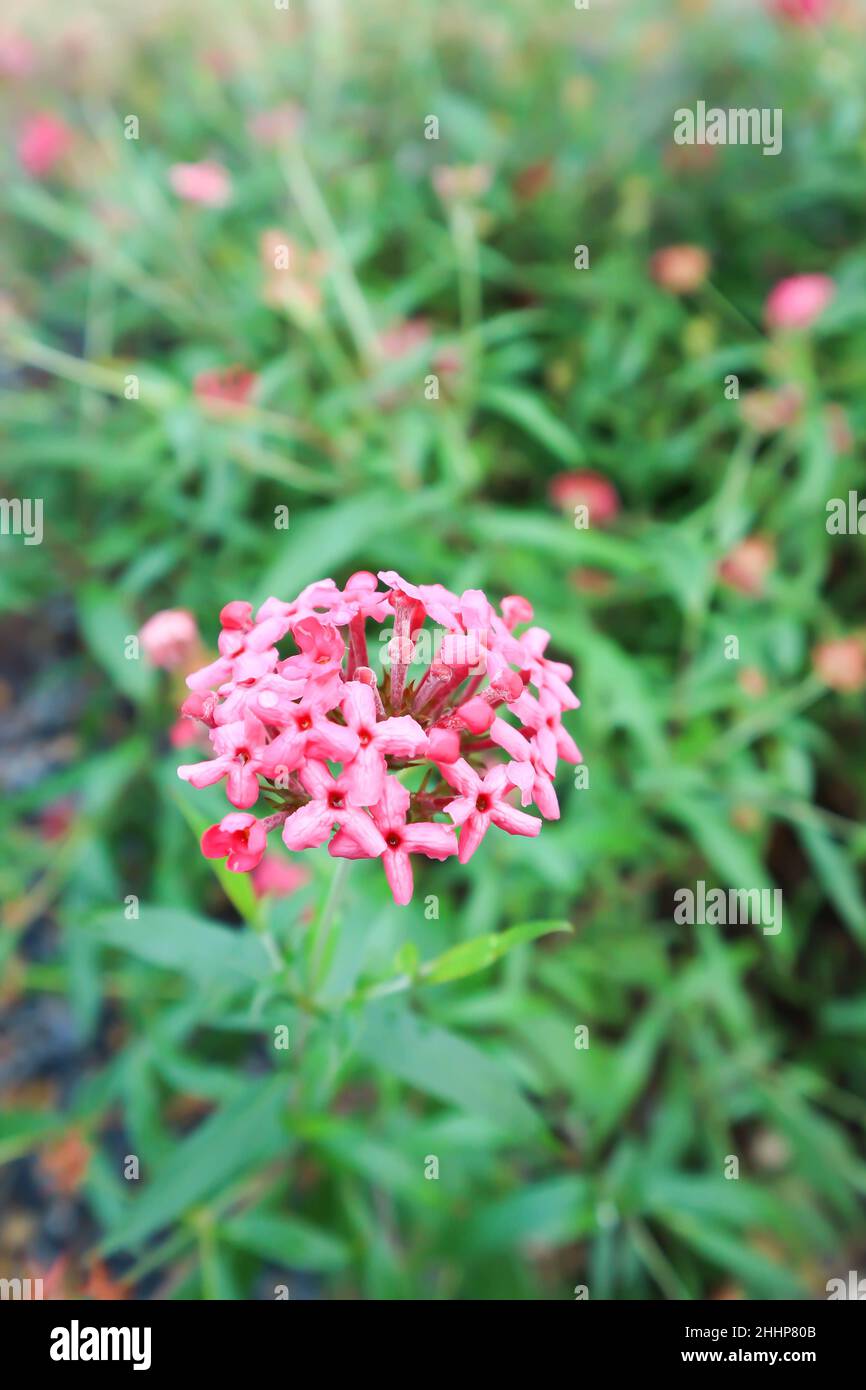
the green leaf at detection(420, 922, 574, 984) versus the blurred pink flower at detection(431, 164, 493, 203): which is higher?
the blurred pink flower at detection(431, 164, 493, 203)

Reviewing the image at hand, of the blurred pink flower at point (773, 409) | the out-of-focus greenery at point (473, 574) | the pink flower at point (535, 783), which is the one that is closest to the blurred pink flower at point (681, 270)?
the out-of-focus greenery at point (473, 574)

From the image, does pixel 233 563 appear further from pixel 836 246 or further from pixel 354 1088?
pixel 836 246

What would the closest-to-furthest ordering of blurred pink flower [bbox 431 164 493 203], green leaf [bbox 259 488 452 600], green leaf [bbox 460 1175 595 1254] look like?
green leaf [bbox 460 1175 595 1254] → green leaf [bbox 259 488 452 600] → blurred pink flower [bbox 431 164 493 203]

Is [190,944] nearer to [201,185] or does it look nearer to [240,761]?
[240,761]

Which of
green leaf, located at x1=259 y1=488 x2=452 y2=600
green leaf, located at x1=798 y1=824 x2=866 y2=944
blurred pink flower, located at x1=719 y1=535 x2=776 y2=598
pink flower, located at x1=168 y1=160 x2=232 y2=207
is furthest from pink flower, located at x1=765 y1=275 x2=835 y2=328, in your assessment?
pink flower, located at x1=168 y1=160 x2=232 y2=207

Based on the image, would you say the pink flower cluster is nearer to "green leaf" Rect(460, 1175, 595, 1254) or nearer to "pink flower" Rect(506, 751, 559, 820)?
"pink flower" Rect(506, 751, 559, 820)

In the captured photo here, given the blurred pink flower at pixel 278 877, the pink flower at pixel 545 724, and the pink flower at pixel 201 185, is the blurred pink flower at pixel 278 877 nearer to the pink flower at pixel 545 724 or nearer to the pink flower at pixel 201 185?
the pink flower at pixel 545 724
